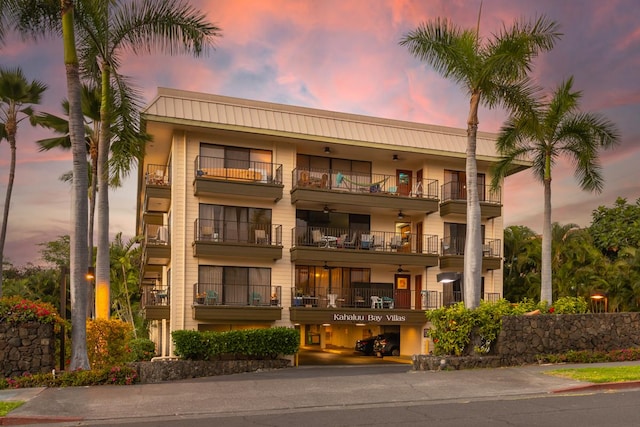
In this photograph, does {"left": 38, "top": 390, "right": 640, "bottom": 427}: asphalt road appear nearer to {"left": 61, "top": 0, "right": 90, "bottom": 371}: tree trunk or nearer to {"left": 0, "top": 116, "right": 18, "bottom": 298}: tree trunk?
{"left": 61, "top": 0, "right": 90, "bottom": 371}: tree trunk

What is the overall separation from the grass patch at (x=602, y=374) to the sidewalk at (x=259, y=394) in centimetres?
36

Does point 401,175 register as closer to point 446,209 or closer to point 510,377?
point 446,209

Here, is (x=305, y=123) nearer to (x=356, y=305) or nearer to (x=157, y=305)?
(x=356, y=305)

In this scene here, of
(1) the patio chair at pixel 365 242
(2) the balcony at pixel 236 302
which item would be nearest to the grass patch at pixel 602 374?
(2) the balcony at pixel 236 302

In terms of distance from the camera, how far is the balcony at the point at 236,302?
1142 inches

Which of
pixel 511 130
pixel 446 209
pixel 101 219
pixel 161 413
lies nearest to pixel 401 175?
pixel 446 209

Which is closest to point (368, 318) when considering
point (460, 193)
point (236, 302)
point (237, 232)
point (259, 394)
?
point (236, 302)

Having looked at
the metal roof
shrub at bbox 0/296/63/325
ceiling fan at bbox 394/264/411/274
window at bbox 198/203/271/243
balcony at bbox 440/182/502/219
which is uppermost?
the metal roof

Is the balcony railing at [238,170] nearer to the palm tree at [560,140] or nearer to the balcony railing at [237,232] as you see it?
the balcony railing at [237,232]

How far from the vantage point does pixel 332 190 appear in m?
32.0

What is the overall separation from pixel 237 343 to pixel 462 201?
1508cm

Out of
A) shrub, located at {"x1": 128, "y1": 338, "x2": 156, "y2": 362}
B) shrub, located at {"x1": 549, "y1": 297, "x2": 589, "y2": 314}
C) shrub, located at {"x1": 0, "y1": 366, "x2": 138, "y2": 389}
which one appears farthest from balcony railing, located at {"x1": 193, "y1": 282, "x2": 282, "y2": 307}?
shrub, located at {"x1": 549, "y1": 297, "x2": 589, "y2": 314}

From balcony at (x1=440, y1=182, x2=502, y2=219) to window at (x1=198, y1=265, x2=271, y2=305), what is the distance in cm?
1054

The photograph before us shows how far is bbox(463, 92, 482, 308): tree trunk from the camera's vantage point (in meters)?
22.2
